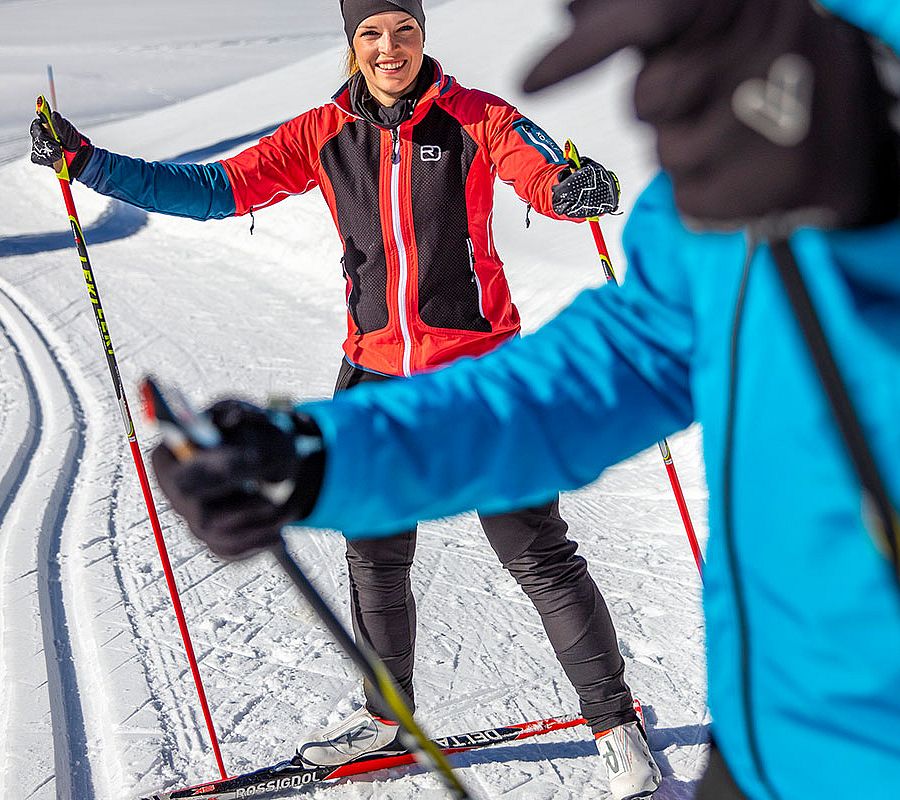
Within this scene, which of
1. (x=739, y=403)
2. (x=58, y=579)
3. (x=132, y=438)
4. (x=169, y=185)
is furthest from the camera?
(x=58, y=579)

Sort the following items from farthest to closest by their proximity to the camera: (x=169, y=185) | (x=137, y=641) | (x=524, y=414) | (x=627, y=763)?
(x=137, y=641) < (x=169, y=185) < (x=627, y=763) < (x=524, y=414)

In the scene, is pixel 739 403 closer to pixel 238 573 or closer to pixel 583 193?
pixel 583 193

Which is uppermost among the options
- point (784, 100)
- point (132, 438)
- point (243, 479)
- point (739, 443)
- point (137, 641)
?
point (132, 438)

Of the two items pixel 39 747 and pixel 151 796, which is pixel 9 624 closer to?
pixel 39 747

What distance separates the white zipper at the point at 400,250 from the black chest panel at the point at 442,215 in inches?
1.6

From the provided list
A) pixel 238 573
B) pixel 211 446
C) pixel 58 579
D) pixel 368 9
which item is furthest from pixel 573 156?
pixel 58 579

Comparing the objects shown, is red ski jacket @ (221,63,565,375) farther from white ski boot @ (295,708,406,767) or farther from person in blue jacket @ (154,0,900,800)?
person in blue jacket @ (154,0,900,800)

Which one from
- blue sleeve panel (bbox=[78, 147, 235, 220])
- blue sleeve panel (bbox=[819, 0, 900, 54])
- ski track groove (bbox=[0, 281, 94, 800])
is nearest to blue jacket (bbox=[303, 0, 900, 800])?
blue sleeve panel (bbox=[819, 0, 900, 54])

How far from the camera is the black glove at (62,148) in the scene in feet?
9.05

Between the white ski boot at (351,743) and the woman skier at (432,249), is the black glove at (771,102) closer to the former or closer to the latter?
the woman skier at (432,249)

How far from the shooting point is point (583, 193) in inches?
93.9

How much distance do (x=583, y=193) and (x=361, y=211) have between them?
0.57m

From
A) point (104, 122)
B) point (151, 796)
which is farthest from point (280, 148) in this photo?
point (104, 122)

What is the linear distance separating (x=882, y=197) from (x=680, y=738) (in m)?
2.51
